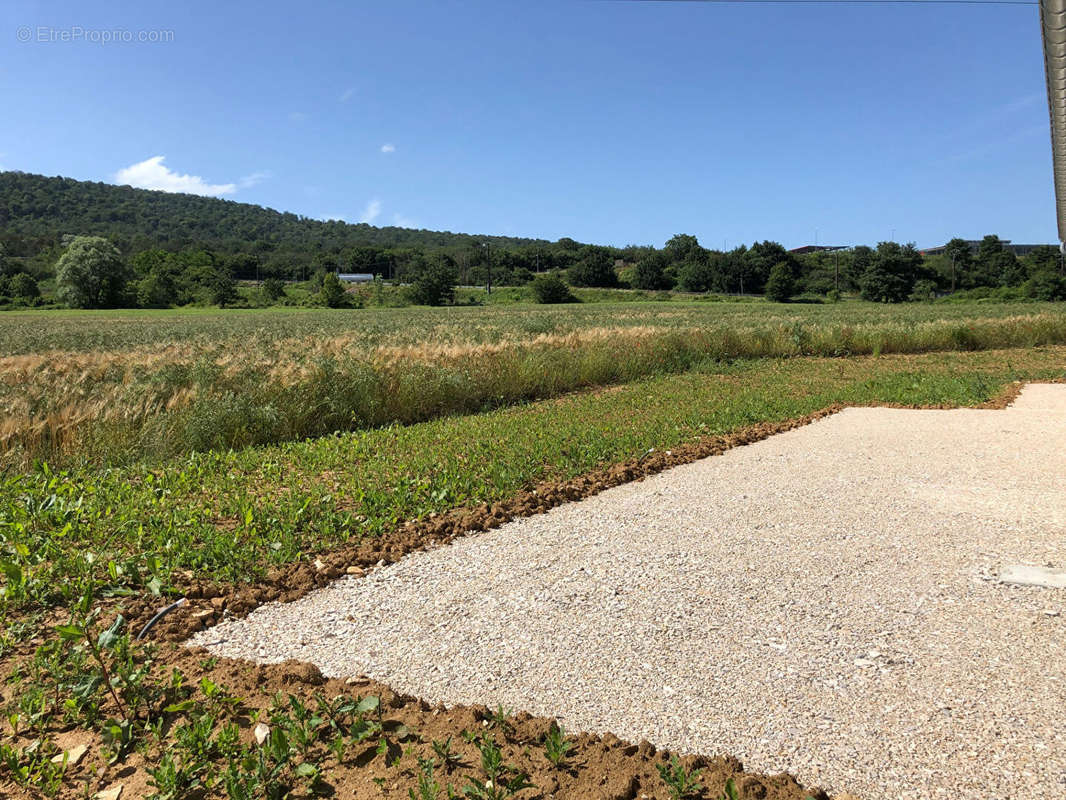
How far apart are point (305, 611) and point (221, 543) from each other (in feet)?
3.51

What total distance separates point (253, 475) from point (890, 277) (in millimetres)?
90421

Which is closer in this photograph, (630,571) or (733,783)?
(733,783)

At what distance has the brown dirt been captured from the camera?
255 cm

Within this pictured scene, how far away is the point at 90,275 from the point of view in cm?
7000

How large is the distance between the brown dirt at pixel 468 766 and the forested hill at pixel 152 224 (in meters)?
123

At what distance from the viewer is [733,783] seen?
8.25ft

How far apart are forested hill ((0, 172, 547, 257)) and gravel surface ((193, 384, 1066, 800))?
123 metres

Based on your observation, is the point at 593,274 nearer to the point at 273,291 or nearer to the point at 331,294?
the point at 331,294

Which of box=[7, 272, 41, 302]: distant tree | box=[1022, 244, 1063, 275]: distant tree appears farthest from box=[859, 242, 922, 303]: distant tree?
box=[7, 272, 41, 302]: distant tree

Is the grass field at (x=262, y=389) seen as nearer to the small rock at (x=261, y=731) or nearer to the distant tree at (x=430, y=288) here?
the small rock at (x=261, y=731)

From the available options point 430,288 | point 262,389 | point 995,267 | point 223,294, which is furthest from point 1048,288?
point 223,294

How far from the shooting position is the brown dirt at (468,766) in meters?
2.55

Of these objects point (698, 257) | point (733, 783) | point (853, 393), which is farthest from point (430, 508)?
point (698, 257)

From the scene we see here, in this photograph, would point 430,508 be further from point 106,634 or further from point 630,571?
point 106,634
